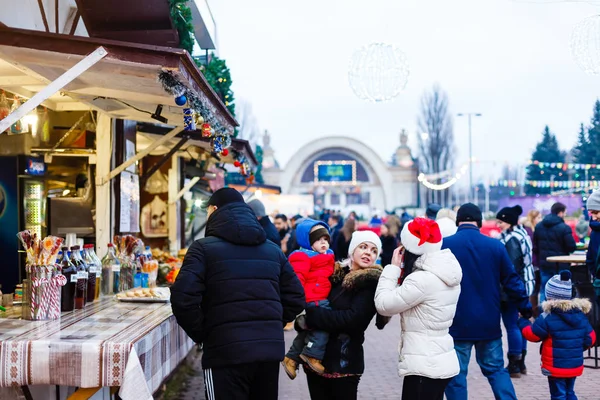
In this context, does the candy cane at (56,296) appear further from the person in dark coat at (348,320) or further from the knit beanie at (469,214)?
the knit beanie at (469,214)

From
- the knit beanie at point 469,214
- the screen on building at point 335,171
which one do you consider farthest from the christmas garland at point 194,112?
the screen on building at point 335,171

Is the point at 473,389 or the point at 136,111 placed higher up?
the point at 136,111

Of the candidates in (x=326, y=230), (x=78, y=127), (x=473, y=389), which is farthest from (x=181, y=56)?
(x=473, y=389)

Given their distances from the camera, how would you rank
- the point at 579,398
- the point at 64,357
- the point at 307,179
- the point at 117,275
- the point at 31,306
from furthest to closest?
the point at 307,179
the point at 579,398
the point at 117,275
the point at 31,306
the point at 64,357

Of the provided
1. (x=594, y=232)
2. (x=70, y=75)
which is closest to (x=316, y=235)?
(x=70, y=75)

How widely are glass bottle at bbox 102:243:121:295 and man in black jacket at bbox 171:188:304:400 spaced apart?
2.84 meters

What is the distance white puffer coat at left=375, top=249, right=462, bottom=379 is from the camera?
445cm

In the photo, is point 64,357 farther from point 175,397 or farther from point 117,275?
point 175,397

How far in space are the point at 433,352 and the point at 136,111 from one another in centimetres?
475

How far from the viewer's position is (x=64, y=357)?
4.08m

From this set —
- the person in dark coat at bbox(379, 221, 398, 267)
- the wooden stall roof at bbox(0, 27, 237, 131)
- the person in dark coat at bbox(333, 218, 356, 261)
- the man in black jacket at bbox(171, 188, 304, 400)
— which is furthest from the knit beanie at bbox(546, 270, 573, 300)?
the person in dark coat at bbox(333, 218, 356, 261)

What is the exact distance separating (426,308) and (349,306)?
49cm

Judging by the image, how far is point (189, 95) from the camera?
19.0 ft

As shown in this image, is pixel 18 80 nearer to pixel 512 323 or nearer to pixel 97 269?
pixel 97 269
